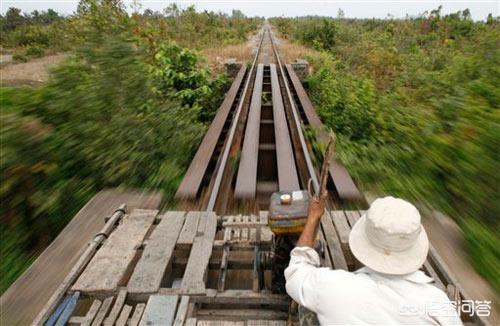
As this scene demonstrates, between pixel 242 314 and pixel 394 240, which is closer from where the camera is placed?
pixel 394 240

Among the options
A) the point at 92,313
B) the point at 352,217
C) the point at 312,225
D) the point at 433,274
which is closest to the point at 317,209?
the point at 312,225

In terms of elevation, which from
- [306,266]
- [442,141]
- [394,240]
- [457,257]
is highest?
[394,240]

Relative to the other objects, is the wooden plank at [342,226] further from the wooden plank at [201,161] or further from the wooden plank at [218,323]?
the wooden plank at [201,161]

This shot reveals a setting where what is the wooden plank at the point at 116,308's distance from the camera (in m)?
2.10

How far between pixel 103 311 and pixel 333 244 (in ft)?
5.62

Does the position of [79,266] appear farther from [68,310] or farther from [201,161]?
[201,161]

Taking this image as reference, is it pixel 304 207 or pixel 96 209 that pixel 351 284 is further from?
pixel 96 209

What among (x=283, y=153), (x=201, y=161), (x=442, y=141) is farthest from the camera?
(x=283, y=153)

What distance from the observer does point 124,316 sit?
2129 mm

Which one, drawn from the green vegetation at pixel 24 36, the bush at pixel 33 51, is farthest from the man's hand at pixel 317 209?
the bush at pixel 33 51

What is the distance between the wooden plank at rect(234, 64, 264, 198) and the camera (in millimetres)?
3805

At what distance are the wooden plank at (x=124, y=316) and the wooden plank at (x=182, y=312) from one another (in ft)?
1.01

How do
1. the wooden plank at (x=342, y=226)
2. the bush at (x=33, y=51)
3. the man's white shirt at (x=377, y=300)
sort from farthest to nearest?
the bush at (x=33, y=51) → the wooden plank at (x=342, y=226) → the man's white shirt at (x=377, y=300)

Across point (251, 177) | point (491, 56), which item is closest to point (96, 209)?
point (251, 177)
